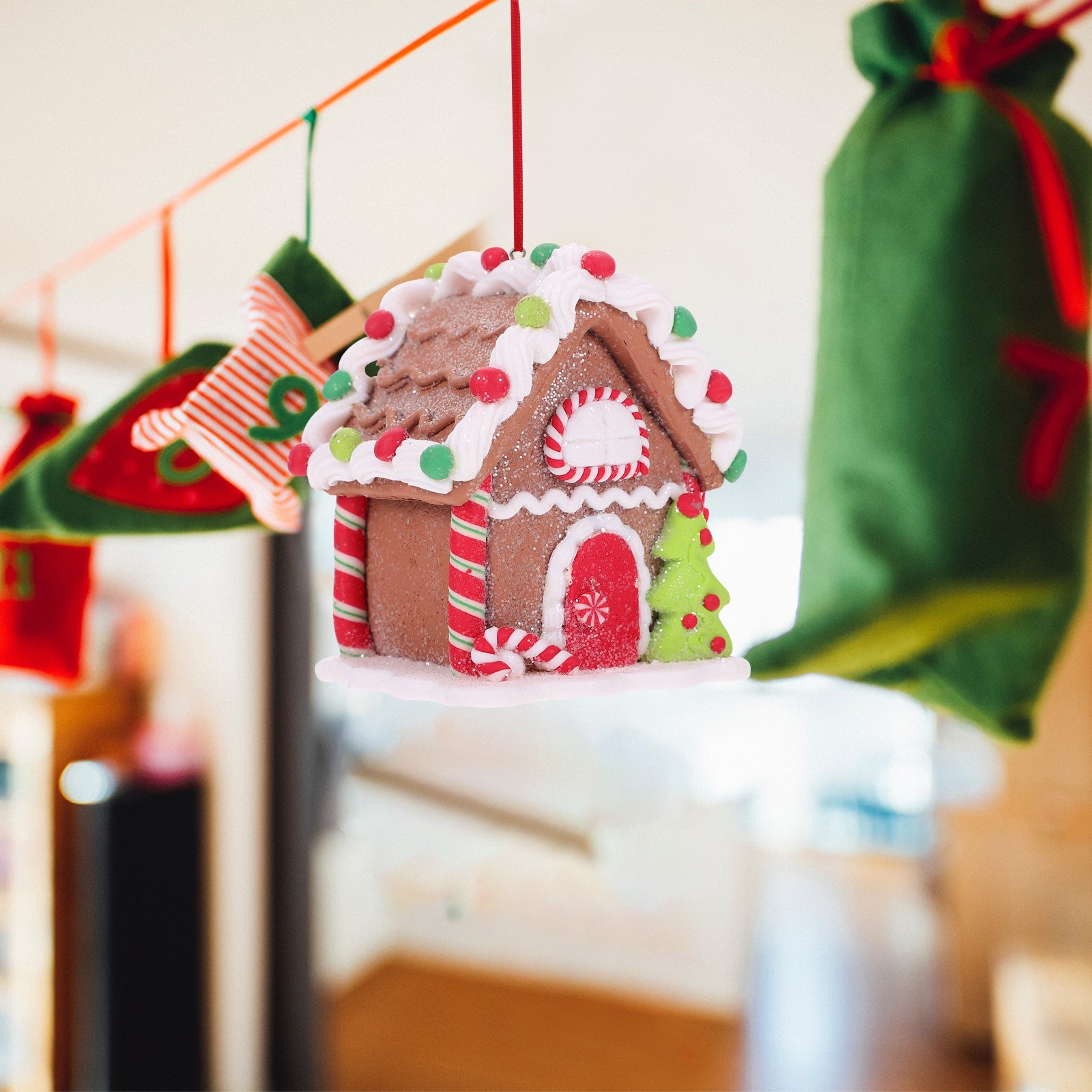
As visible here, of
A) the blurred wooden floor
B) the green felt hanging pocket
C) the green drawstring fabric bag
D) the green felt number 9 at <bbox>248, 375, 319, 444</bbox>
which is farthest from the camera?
the blurred wooden floor

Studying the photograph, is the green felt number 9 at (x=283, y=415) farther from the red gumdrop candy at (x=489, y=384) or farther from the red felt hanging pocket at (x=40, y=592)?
the red felt hanging pocket at (x=40, y=592)

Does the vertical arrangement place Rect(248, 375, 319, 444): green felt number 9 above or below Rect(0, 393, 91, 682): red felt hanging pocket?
above

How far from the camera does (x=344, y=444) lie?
0.79m

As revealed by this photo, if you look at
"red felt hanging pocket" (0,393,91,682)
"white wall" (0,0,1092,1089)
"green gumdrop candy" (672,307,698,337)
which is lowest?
"red felt hanging pocket" (0,393,91,682)

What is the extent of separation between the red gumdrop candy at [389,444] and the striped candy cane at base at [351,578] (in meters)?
0.13

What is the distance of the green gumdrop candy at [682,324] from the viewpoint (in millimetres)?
843

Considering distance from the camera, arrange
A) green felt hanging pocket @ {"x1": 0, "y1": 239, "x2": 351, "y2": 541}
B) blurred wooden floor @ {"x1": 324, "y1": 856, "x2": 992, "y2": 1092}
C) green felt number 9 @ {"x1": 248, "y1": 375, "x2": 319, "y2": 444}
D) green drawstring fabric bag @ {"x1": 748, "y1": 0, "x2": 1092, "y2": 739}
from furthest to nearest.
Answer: blurred wooden floor @ {"x1": 324, "y1": 856, "x2": 992, "y2": 1092} < green felt hanging pocket @ {"x1": 0, "y1": 239, "x2": 351, "y2": 541} < green felt number 9 @ {"x1": 248, "y1": 375, "x2": 319, "y2": 444} < green drawstring fabric bag @ {"x1": 748, "y1": 0, "x2": 1092, "y2": 739}

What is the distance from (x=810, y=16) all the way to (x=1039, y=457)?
3.17 ft

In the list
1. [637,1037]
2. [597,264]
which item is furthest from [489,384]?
[637,1037]

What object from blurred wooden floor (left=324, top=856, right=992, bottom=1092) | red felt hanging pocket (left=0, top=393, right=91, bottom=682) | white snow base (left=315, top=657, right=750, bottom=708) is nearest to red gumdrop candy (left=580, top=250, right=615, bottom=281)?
white snow base (left=315, top=657, right=750, bottom=708)

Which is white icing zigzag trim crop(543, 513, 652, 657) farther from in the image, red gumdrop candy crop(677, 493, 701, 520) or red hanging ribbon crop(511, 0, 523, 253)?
red hanging ribbon crop(511, 0, 523, 253)

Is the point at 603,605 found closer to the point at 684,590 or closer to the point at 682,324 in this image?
the point at 684,590

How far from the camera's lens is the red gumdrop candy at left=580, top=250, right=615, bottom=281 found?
78cm

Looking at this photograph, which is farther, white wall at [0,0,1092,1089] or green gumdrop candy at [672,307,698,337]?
white wall at [0,0,1092,1089]
